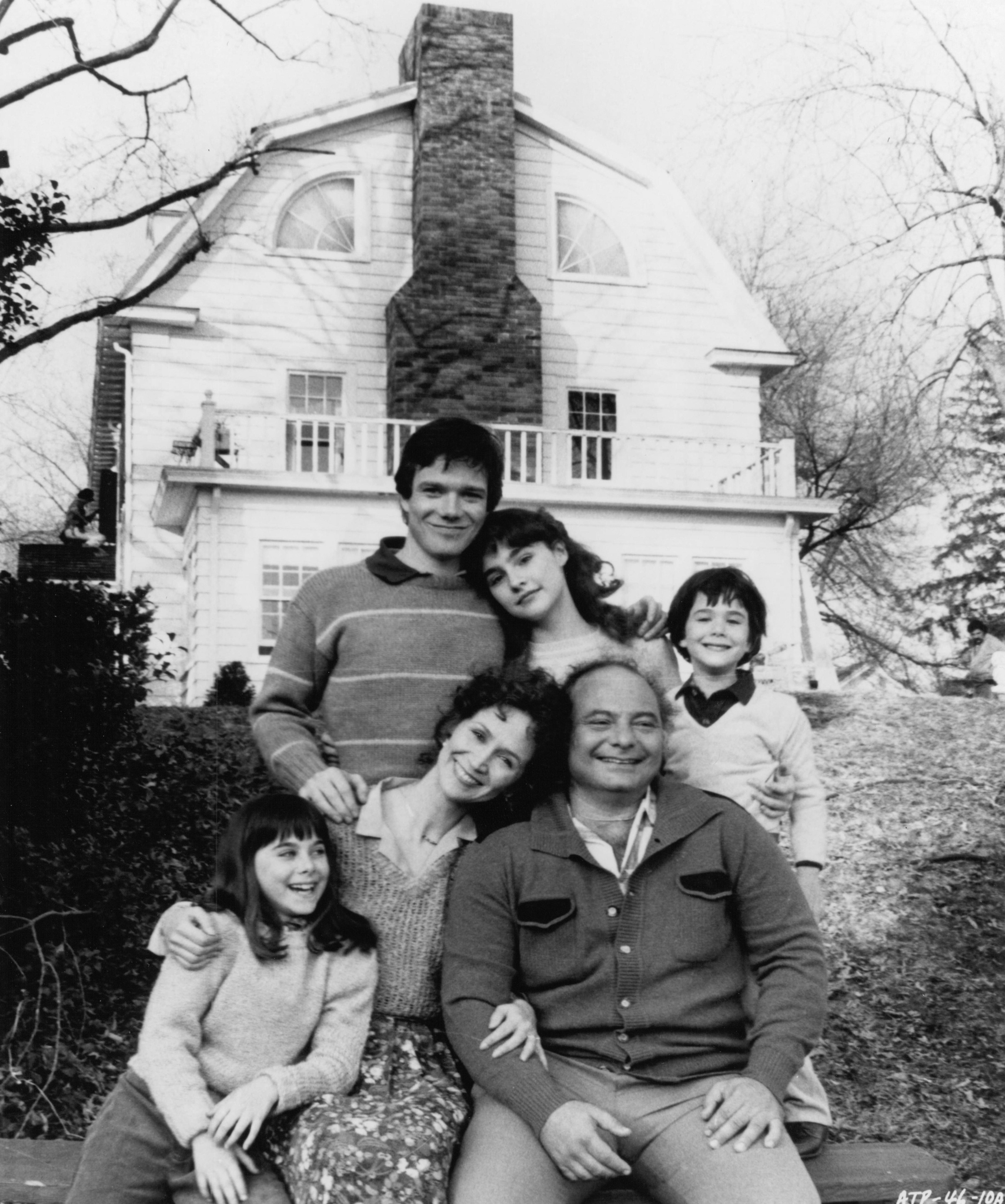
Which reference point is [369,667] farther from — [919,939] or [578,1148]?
[919,939]

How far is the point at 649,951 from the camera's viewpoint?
3113 millimetres

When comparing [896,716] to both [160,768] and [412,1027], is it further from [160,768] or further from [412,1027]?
[412,1027]

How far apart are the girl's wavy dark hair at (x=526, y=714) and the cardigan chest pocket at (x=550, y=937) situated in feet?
0.91

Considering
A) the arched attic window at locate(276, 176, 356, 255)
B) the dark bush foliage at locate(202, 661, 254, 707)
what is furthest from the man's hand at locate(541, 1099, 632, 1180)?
the arched attic window at locate(276, 176, 356, 255)

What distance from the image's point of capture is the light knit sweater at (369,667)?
3.42 metres

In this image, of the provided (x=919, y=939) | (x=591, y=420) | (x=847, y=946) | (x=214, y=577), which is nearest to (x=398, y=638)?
(x=847, y=946)

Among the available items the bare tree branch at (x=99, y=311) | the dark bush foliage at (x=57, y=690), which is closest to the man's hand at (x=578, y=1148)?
the dark bush foliage at (x=57, y=690)

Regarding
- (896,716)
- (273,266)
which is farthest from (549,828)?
(273,266)

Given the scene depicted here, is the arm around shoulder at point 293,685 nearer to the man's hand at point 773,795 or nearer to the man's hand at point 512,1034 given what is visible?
the man's hand at point 512,1034

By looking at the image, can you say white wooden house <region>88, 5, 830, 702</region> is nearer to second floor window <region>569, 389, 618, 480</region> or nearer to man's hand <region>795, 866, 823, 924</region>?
second floor window <region>569, 389, 618, 480</region>

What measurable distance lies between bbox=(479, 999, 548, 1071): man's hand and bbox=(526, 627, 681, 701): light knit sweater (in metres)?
0.82

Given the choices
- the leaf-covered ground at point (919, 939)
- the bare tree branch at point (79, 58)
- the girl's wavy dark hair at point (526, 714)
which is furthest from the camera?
the bare tree branch at point (79, 58)

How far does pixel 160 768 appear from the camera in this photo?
7.25m

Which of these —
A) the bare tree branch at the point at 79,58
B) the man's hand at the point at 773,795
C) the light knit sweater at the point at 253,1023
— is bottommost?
the light knit sweater at the point at 253,1023
